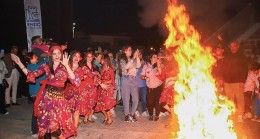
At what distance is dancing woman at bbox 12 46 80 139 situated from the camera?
233 inches

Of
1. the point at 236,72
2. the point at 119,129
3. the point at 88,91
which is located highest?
the point at 236,72

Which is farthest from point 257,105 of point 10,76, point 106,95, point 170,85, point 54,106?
point 10,76

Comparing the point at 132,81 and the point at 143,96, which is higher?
the point at 132,81

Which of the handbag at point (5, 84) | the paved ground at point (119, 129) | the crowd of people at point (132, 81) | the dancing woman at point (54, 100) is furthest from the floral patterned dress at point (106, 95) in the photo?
the handbag at point (5, 84)

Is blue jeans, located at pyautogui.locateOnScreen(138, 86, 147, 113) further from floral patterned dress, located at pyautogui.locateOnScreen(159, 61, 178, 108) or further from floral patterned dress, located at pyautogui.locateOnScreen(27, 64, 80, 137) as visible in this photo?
floral patterned dress, located at pyautogui.locateOnScreen(27, 64, 80, 137)

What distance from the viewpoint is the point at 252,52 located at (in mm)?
12164

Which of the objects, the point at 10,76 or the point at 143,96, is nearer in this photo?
the point at 143,96

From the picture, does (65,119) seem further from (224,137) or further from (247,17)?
(247,17)

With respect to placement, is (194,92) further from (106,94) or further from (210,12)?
(210,12)


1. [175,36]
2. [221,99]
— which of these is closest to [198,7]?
[175,36]

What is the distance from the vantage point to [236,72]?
29.2 ft

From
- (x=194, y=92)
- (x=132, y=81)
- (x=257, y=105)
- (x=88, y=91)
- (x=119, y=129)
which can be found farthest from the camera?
(x=257, y=105)

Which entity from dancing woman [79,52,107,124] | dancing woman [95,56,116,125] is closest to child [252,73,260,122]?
dancing woman [95,56,116,125]

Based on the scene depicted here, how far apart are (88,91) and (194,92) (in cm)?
263
